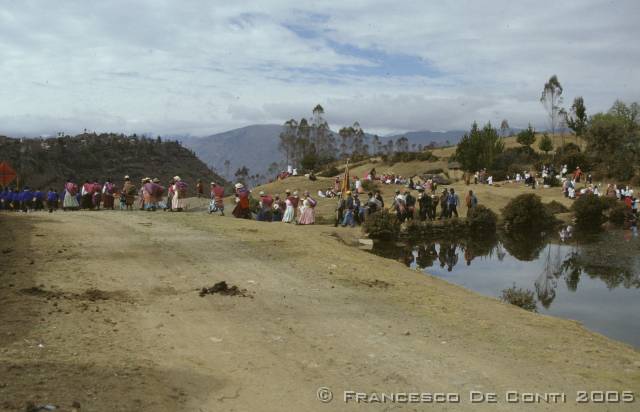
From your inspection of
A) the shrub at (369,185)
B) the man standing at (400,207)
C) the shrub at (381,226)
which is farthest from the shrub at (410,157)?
the shrub at (381,226)

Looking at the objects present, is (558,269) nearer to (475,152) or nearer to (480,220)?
(480,220)

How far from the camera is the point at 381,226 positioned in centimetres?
2553

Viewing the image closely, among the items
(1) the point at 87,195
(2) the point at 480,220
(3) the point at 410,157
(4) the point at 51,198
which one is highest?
(3) the point at 410,157

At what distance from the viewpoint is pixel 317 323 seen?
9398 mm

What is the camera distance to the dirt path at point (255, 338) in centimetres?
643

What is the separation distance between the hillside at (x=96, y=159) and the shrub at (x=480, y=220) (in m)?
38.6

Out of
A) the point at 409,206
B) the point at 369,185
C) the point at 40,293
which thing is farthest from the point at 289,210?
the point at 369,185

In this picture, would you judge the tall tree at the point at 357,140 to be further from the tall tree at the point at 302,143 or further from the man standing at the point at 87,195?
the man standing at the point at 87,195

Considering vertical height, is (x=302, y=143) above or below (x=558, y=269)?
above

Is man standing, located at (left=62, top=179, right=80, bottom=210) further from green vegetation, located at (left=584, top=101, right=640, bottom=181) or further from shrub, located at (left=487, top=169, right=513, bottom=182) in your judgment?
green vegetation, located at (left=584, top=101, right=640, bottom=181)

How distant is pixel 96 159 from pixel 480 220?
49.8 meters

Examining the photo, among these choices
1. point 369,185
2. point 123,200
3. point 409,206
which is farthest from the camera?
point 369,185

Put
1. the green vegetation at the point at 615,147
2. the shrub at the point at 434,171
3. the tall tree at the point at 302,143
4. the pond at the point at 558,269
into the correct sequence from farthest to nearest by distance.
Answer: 1. the tall tree at the point at 302,143
2. the shrub at the point at 434,171
3. the green vegetation at the point at 615,147
4. the pond at the point at 558,269

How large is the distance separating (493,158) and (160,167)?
129 feet
